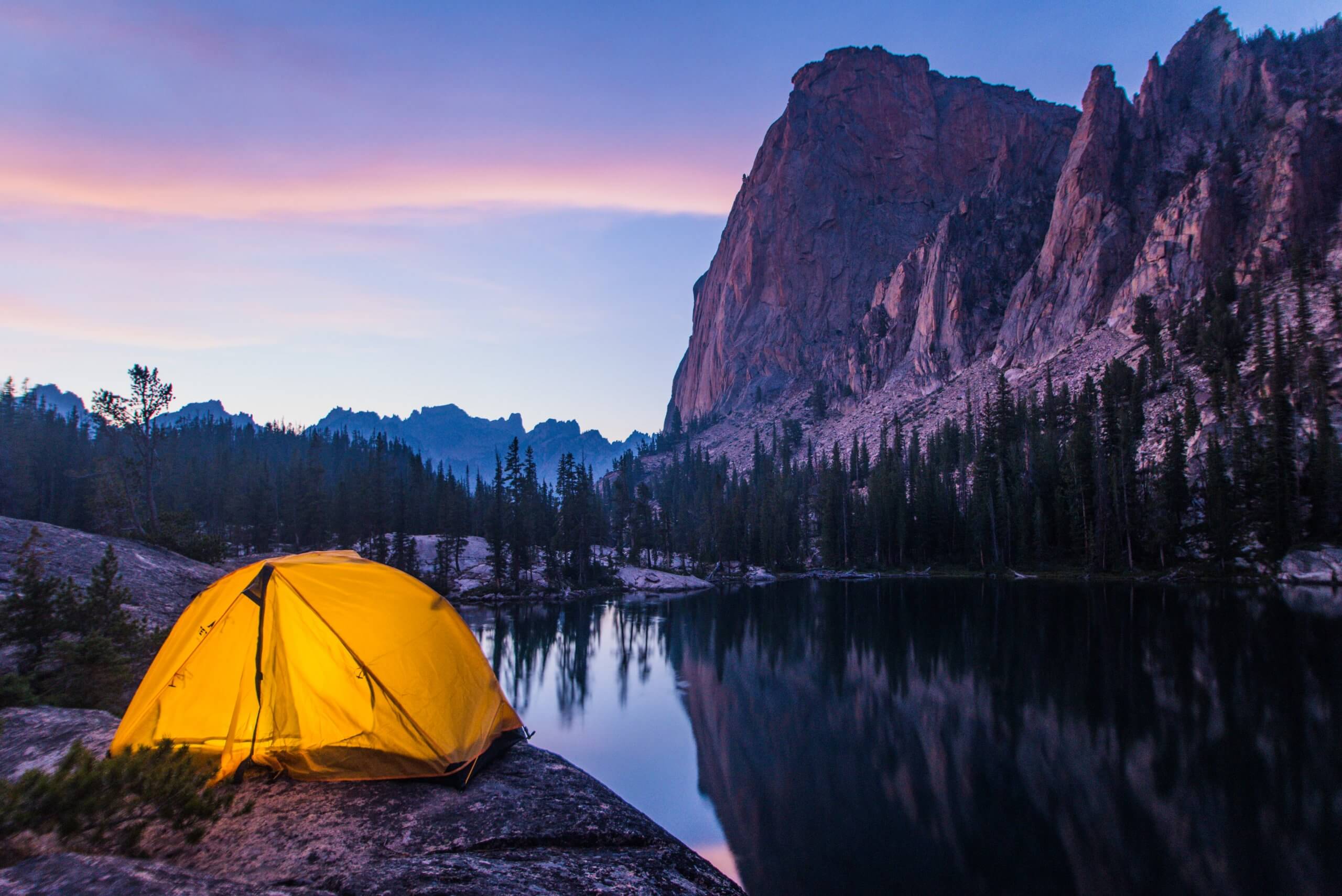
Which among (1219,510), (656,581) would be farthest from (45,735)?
(656,581)

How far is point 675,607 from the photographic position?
189ft

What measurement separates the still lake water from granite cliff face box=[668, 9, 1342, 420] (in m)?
74.7

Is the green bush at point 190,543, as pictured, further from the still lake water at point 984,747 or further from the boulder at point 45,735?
the boulder at point 45,735

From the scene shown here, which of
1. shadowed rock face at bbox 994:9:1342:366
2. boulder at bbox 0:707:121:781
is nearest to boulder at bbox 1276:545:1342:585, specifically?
shadowed rock face at bbox 994:9:1342:366

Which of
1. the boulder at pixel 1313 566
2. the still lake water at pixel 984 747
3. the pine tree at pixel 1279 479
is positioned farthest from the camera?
the pine tree at pixel 1279 479

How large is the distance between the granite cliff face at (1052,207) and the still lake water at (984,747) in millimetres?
74684

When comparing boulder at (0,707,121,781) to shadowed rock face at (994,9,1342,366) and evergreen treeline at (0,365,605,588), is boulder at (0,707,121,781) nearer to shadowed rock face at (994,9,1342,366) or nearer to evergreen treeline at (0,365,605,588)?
evergreen treeline at (0,365,605,588)

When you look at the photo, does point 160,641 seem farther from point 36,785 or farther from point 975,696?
point 975,696

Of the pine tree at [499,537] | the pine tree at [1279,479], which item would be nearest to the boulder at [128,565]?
the pine tree at [499,537]

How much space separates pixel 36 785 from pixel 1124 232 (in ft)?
437

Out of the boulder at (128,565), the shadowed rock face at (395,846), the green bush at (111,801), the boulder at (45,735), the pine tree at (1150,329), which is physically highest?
the pine tree at (1150,329)

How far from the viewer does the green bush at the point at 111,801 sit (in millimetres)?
4609

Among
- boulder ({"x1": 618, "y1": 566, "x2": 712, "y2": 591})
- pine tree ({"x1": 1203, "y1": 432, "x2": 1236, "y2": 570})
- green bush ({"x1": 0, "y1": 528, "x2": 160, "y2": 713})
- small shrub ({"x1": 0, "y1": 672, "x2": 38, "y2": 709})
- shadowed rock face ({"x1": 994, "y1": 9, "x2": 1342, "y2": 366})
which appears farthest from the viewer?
shadowed rock face ({"x1": 994, "y1": 9, "x2": 1342, "y2": 366})

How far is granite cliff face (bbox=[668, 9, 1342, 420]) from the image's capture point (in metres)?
88.1
